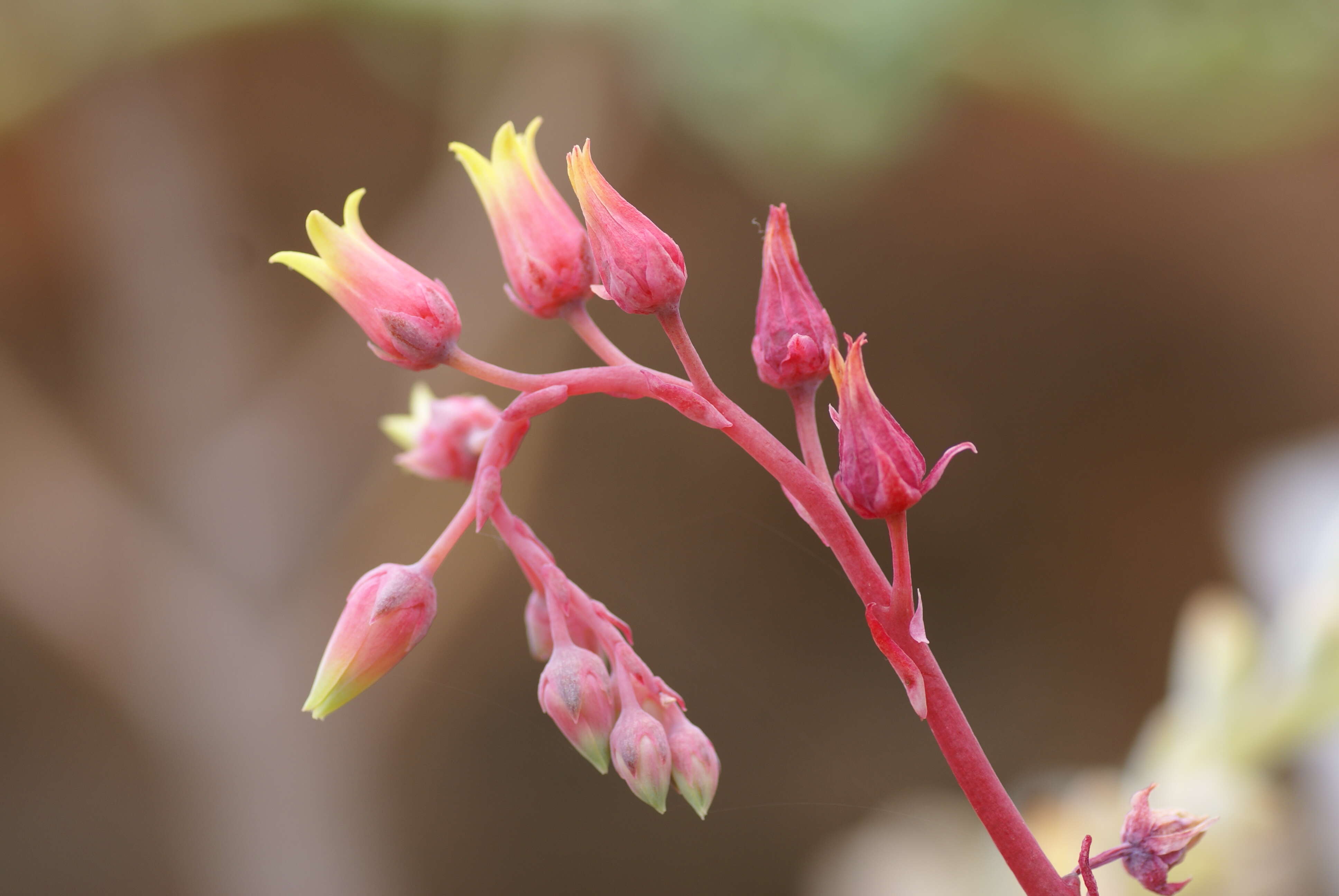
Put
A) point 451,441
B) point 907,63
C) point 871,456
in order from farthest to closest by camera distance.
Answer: point 907,63 < point 451,441 < point 871,456

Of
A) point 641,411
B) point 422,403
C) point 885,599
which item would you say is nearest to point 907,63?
point 641,411

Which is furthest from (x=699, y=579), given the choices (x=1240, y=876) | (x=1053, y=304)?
(x=1240, y=876)

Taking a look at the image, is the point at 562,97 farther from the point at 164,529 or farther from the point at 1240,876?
the point at 1240,876

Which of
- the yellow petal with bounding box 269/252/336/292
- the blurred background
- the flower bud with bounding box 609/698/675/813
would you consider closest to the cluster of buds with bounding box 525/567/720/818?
the flower bud with bounding box 609/698/675/813

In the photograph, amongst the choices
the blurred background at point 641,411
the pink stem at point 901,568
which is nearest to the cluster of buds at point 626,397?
the pink stem at point 901,568

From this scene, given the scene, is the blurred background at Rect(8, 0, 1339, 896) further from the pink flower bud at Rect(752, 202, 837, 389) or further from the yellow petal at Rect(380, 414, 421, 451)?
the pink flower bud at Rect(752, 202, 837, 389)

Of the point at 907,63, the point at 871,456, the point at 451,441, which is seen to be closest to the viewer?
the point at 871,456

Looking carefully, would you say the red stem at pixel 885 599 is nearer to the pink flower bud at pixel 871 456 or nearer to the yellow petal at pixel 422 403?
the pink flower bud at pixel 871 456

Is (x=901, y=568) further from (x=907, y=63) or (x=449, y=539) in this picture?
(x=907, y=63)
